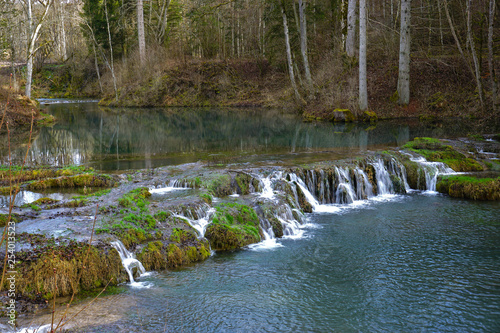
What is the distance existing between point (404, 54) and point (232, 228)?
67.8 feet

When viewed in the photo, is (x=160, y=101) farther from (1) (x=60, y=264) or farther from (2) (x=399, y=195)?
(1) (x=60, y=264)

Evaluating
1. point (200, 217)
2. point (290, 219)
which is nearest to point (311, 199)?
point (290, 219)

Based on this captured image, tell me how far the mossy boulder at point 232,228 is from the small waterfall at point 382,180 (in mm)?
5601

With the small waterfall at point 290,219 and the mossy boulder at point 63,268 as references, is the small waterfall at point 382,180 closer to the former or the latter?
the small waterfall at point 290,219

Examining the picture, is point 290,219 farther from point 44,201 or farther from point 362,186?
point 44,201

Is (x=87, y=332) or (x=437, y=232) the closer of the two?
(x=87, y=332)

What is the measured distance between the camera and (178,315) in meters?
6.79

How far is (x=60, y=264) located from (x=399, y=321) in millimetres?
5710

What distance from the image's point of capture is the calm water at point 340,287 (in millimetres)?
6617

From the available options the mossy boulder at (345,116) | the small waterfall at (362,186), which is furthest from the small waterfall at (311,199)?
the mossy boulder at (345,116)

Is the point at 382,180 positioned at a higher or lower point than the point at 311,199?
higher

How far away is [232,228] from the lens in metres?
9.92

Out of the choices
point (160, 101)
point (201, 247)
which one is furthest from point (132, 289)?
point (160, 101)

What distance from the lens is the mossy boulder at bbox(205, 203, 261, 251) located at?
967 cm
